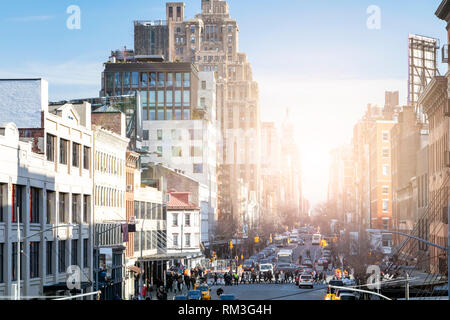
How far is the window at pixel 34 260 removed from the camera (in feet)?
175

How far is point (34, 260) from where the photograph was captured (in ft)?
177

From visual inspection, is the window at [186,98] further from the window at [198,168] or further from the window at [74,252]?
the window at [74,252]

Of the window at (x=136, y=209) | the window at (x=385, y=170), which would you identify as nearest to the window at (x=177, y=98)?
the window at (x=385, y=170)

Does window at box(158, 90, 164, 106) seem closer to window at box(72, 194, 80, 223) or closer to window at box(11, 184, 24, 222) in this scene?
window at box(72, 194, 80, 223)

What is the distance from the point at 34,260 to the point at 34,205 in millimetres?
3336

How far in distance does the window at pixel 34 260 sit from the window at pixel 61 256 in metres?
5.03

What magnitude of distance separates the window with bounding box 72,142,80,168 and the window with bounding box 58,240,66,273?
7.38 meters

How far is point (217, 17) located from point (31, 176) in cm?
2936

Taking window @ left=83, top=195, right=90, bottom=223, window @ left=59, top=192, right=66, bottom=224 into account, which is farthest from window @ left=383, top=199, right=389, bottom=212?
window @ left=59, top=192, right=66, bottom=224

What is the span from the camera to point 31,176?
174 feet

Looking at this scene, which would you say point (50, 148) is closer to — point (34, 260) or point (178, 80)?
point (34, 260)

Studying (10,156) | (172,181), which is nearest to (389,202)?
(172,181)

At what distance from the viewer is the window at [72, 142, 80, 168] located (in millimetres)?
66375
